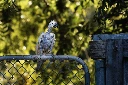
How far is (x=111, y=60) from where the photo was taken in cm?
171

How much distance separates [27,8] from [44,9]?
233mm

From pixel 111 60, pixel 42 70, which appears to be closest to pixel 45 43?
pixel 42 70

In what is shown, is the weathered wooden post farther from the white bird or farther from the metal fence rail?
the white bird

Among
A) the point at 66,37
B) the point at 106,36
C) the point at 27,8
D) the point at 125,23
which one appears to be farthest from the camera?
the point at 27,8

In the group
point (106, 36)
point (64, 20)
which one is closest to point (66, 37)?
point (64, 20)

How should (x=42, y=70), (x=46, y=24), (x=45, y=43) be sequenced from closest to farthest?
(x=45, y=43), (x=42, y=70), (x=46, y=24)

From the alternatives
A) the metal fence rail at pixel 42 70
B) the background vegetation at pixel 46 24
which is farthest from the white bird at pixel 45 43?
the background vegetation at pixel 46 24

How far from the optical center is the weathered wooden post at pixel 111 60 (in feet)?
5.53

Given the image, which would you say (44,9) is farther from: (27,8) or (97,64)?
(97,64)

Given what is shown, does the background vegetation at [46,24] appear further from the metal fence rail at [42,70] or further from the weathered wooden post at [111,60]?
the weathered wooden post at [111,60]

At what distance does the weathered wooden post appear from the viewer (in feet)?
5.53

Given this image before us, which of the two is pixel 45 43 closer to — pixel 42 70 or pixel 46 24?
pixel 42 70

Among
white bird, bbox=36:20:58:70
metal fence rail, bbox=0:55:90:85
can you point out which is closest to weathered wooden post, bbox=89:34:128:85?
metal fence rail, bbox=0:55:90:85

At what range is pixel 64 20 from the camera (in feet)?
17.4
